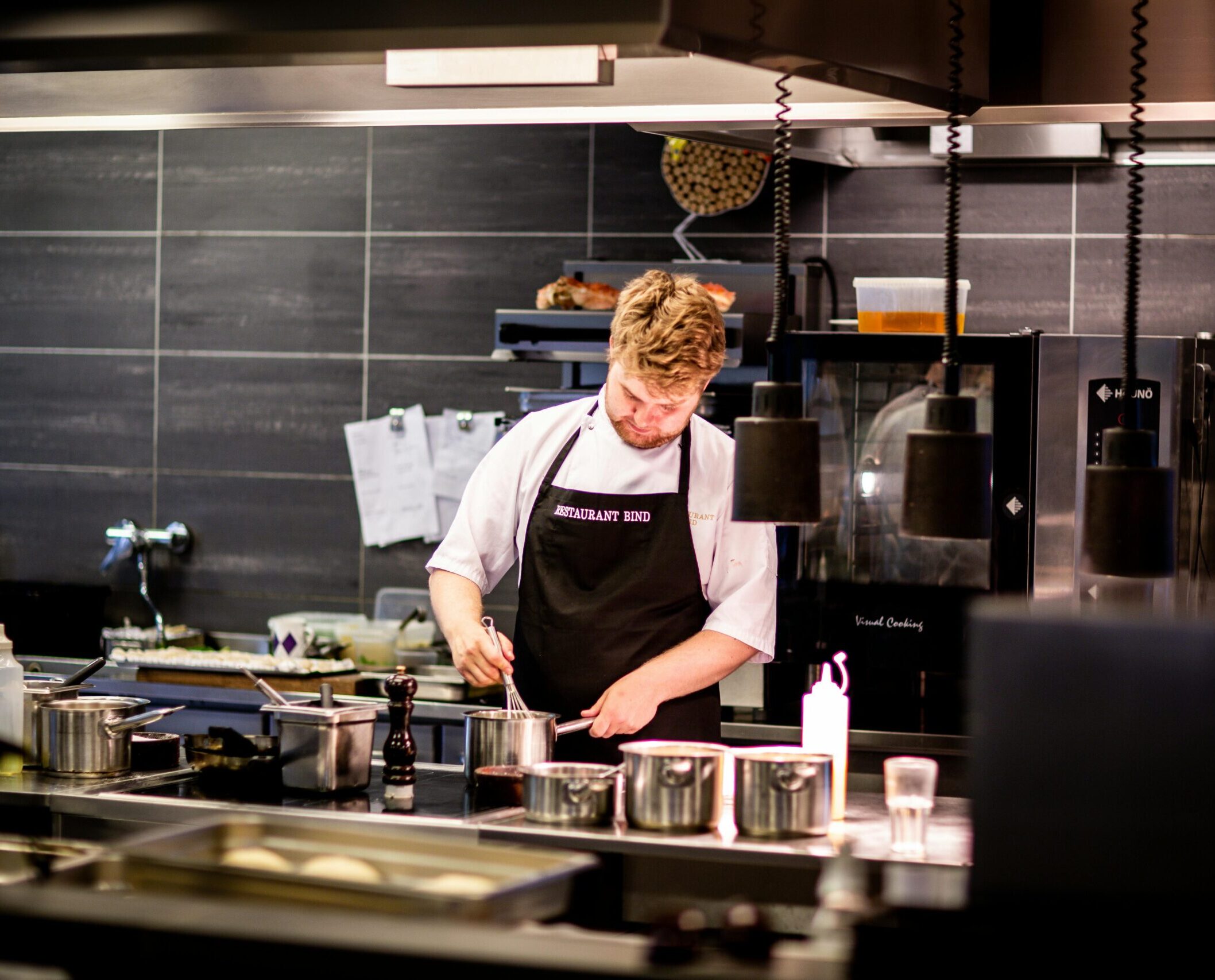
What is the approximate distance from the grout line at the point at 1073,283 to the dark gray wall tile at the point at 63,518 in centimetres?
336

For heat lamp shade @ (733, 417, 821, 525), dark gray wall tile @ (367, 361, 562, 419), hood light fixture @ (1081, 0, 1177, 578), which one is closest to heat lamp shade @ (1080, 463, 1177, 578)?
hood light fixture @ (1081, 0, 1177, 578)

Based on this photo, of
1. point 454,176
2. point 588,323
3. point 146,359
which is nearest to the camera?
point 588,323

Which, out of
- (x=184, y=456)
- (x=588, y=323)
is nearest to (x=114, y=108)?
(x=588, y=323)

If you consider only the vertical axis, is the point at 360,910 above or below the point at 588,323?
below

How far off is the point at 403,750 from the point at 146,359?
3.35 m

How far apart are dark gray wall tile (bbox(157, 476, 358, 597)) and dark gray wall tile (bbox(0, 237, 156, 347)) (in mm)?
627

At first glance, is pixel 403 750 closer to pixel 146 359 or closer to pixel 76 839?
pixel 76 839

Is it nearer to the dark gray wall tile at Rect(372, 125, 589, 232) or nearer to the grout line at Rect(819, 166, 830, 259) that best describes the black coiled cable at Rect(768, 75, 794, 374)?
the grout line at Rect(819, 166, 830, 259)

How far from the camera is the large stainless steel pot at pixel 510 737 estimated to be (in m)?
2.84

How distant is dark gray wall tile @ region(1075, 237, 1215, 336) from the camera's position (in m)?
4.79

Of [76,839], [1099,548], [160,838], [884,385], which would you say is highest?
[884,385]

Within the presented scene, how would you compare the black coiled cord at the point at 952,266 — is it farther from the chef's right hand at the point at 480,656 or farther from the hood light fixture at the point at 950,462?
the chef's right hand at the point at 480,656

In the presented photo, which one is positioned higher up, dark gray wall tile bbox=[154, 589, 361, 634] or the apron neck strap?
the apron neck strap

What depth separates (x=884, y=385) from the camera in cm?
416
